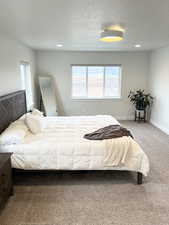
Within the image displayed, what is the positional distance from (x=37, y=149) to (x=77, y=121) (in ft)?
5.48

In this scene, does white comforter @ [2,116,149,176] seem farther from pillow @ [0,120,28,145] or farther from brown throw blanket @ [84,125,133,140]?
brown throw blanket @ [84,125,133,140]

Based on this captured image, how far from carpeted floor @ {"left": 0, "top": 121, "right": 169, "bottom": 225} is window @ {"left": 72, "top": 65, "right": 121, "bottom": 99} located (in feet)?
12.6

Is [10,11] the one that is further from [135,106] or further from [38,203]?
[135,106]

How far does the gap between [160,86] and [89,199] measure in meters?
4.45

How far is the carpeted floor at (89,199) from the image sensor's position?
2205 millimetres

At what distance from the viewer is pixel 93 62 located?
661cm

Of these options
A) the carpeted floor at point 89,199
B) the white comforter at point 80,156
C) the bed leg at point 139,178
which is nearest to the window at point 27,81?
the white comforter at point 80,156

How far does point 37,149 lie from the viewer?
2846mm

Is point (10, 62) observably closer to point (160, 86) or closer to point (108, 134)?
point (108, 134)

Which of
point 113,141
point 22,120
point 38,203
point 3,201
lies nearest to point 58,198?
point 38,203

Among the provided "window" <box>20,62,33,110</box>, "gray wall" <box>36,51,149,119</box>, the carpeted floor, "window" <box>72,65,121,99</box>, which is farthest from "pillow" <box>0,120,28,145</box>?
"window" <box>72,65,121,99</box>

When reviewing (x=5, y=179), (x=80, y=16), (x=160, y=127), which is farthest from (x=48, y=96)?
(x=5, y=179)

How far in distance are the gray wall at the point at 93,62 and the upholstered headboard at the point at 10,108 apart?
228 centimetres

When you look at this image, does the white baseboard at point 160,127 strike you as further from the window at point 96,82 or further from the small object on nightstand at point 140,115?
the window at point 96,82
